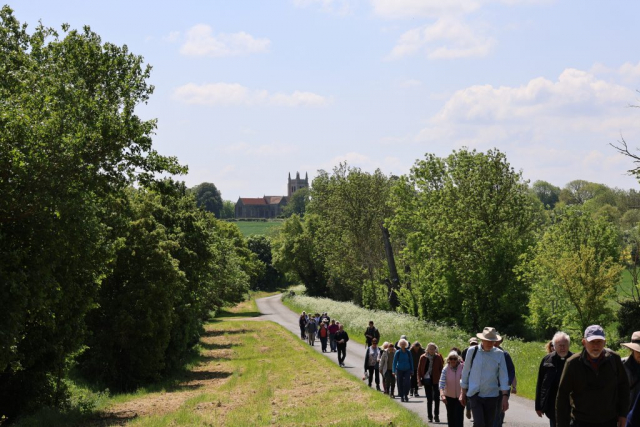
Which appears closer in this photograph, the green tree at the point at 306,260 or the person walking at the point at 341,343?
the person walking at the point at 341,343

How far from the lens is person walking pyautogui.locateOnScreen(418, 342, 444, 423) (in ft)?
52.7

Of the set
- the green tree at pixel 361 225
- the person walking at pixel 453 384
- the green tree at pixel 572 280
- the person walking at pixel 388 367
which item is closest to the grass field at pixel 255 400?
the person walking at pixel 388 367

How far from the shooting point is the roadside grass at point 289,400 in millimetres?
17781

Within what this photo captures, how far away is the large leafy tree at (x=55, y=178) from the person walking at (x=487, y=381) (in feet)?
35.3

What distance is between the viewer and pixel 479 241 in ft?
148

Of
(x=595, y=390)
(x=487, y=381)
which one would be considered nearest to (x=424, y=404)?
(x=487, y=381)

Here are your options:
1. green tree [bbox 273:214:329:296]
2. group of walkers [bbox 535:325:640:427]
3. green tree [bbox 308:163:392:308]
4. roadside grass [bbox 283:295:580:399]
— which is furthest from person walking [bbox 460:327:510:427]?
green tree [bbox 273:214:329:296]

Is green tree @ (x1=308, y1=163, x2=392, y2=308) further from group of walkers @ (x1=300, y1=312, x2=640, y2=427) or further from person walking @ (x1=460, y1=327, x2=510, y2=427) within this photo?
person walking @ (x1=460, y1=327, x2=510, y2=427)

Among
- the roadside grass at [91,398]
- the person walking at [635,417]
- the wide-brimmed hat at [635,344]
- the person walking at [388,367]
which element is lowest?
the roadside grass at [91,398]

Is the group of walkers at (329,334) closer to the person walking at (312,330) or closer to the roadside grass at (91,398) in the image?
the person walking at (312,330)

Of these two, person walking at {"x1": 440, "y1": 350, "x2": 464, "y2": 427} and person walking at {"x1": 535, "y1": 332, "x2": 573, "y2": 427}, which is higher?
person walking at {"x1": 535, "y1": 332, "x2": 573, "y2": 427}

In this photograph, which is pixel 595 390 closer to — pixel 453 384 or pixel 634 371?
pixel 634 371

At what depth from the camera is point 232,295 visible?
74125 mm

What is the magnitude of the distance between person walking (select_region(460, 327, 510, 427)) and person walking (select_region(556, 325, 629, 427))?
8.65 ft
